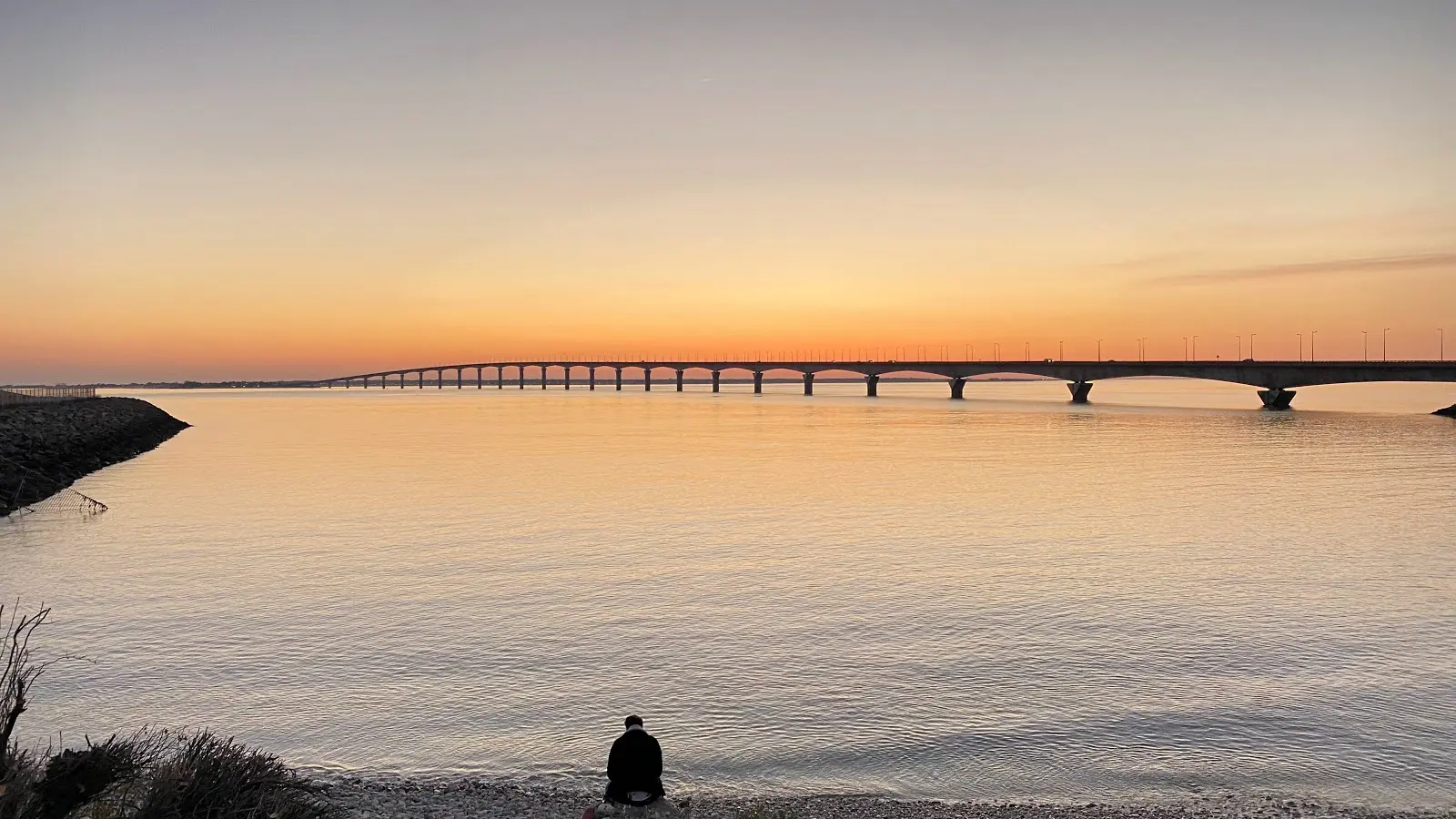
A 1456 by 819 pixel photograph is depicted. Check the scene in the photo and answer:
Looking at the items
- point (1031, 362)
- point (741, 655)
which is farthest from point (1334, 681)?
point (1031, 362)

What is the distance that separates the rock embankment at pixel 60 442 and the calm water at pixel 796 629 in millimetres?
3591

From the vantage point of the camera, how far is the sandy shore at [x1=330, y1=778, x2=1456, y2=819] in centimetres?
1119

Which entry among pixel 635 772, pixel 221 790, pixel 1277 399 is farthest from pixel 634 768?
pixel 1277 399

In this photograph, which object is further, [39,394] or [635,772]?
[39,394]

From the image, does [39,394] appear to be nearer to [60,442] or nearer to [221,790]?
[60,442]

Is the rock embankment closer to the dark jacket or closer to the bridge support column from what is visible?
the dark jacket

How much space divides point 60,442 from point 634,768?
2491 inches

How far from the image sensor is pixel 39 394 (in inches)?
3957

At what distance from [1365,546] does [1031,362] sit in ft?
556

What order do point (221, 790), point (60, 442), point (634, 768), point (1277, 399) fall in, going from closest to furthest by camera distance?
1. point (221, 790)
2. point (634, 768)
3. point (60, 442)
4. point (1277, 399)

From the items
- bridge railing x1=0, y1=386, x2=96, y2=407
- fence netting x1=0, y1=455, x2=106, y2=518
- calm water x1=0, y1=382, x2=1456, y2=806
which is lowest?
calm water x1=0, y1=382, x2=1456, y2=806

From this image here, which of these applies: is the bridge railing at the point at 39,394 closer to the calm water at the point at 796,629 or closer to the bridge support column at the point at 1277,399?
the calm water at the point at 796,629

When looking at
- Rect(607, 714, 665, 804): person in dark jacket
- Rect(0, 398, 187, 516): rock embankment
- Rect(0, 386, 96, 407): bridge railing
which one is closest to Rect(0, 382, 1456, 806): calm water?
Rect(607, 714, 665, 804): person in dark jacket

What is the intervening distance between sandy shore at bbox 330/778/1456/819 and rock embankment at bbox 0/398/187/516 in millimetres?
33319
